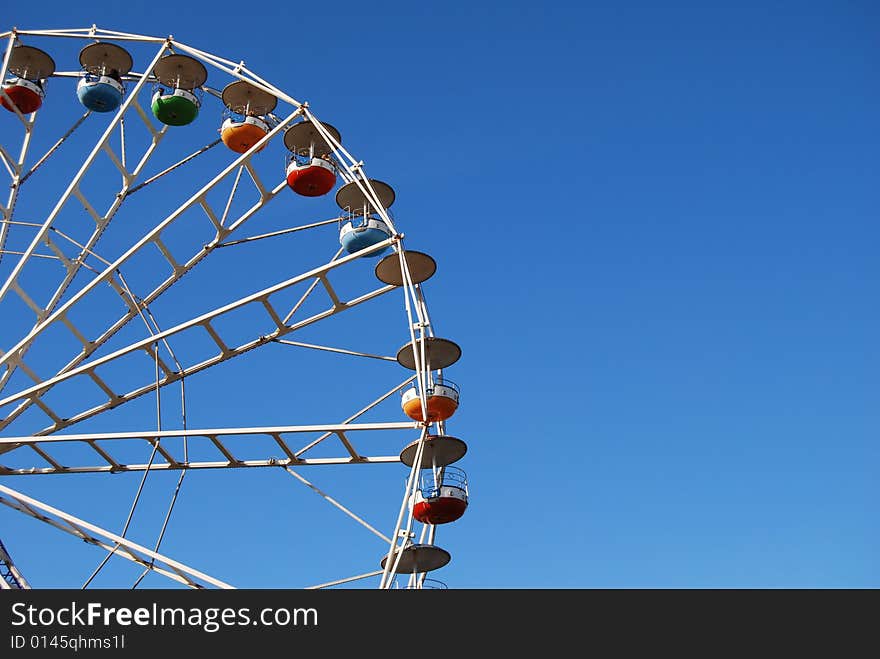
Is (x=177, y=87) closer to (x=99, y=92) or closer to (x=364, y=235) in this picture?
(x=99, y=92)

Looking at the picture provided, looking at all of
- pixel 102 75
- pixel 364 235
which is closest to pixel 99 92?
pixel 102 75

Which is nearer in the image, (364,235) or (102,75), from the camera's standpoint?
(364,235)

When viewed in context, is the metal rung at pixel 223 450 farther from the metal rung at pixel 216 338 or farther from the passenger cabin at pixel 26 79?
the passenger cabin at pixel 26 79

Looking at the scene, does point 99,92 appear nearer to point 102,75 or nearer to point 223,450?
point 102,75

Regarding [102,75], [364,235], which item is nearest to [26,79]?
[102,75]

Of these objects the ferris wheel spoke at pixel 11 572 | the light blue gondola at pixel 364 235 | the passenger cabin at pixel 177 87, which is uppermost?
the passenger cabin at pixel 177 87

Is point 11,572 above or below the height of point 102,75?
below

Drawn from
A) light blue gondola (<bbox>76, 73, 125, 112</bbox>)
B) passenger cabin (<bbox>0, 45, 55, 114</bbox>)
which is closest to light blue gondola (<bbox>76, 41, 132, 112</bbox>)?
light blue gondola (<bbox>76, 73, 125, 112</bbox>)

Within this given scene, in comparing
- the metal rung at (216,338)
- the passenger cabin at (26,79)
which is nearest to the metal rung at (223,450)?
the metal rung at (216,338)
